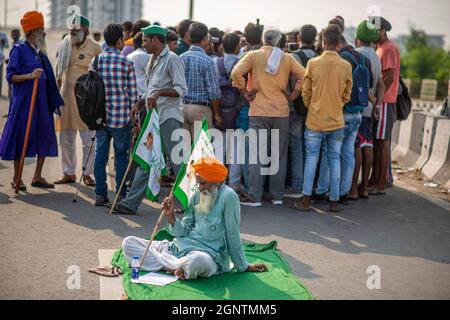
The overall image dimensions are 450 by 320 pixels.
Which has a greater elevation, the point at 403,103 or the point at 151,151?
the point at 403,103

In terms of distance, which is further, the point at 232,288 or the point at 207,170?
the point at 207,170

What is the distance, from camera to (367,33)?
10.9 m

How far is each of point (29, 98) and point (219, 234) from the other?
4.72 meters

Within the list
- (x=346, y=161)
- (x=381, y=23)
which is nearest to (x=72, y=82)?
(x=346, y=161)

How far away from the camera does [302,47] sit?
1117 centimetres

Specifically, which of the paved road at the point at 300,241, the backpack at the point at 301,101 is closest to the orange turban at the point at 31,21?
the paved road at the point at 300,241

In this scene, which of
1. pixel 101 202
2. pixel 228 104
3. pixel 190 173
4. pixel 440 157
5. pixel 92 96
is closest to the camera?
pixel 190 173

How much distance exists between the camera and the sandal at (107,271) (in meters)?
7.14

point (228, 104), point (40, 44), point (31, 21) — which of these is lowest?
point (228, 104)

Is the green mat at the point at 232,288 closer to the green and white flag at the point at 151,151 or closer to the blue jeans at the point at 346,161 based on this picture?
the green and white flag at the point at 151,151

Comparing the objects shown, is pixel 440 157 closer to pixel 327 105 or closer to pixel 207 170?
pixel 327 105

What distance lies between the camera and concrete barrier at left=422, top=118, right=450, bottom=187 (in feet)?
40.9

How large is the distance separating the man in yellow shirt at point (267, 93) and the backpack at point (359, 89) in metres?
0.71
